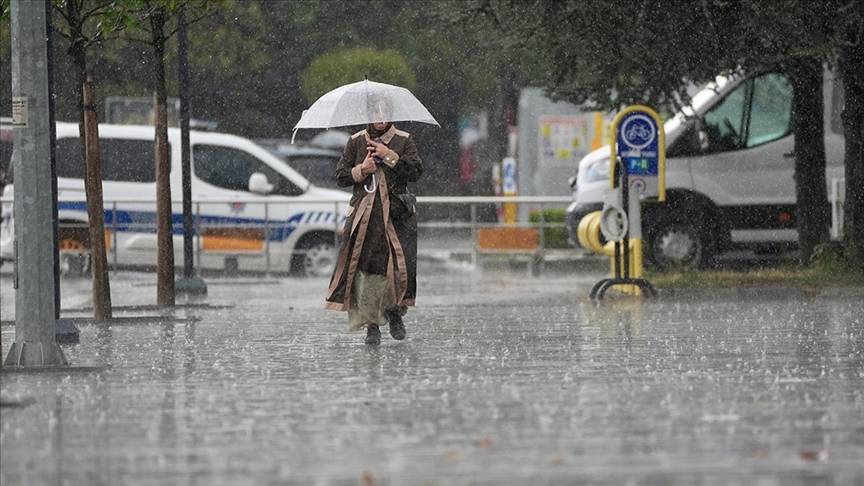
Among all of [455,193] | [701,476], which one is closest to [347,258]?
[701,476]

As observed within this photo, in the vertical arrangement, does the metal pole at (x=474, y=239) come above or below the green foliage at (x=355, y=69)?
below

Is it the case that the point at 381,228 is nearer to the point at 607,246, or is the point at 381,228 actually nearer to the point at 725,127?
the point at 607,246

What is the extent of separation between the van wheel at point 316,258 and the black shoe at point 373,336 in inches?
507

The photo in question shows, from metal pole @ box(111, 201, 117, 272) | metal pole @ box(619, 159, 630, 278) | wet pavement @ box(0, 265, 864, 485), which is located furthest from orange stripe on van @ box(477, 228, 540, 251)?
wet pavement @ box(0, 265, 864, 485)

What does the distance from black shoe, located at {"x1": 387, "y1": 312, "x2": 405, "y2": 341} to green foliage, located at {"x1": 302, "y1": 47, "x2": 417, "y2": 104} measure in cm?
2979

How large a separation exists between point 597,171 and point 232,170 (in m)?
5.04

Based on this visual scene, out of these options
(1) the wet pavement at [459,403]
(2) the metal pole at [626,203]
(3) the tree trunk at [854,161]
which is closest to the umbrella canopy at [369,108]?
(1) the wet pavement at [459,403]

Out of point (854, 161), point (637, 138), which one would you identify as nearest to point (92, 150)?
point (637, 138)

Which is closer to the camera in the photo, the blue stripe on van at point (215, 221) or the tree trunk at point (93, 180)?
the tree trunk at point (93, 180)

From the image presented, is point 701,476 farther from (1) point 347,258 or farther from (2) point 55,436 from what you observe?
(1) point 347,258

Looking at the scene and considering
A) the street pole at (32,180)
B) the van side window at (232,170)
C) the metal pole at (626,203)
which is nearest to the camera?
the street pole at (32,180)

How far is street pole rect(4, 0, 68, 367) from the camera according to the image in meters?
11.4

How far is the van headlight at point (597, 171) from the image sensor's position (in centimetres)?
2486

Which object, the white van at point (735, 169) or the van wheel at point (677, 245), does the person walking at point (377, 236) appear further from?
the white van at point (735, 169)
